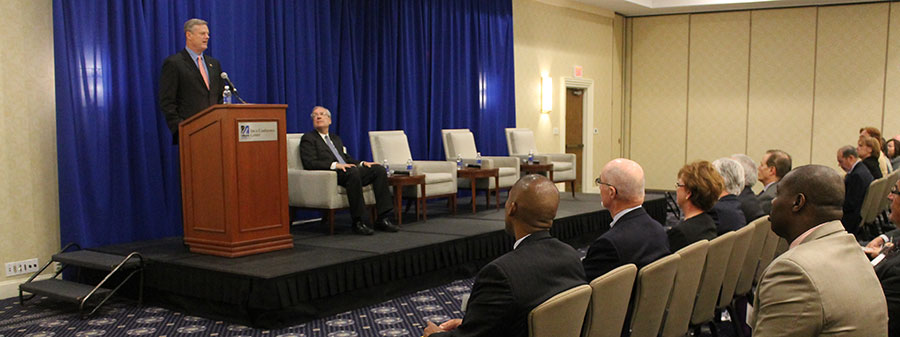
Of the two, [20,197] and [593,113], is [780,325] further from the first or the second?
[593,113]

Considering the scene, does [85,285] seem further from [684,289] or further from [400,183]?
[684,289]

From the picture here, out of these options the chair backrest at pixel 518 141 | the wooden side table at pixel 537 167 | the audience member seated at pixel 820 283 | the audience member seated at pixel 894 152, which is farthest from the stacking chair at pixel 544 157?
the audience member seated at pixel 820 283

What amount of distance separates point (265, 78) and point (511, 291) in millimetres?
5249

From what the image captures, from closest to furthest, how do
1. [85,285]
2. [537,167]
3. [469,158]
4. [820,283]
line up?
[820,283] → [85,285] → [469,158] → [537,167]

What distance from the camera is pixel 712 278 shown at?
3201 millimetres

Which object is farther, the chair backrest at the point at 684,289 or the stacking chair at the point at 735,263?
the stacking chair at the point at 735,263

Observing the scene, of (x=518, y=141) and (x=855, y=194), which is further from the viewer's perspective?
(x=518, y=141)

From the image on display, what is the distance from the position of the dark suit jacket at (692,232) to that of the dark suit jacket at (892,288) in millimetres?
909

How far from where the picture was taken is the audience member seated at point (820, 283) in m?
1.63

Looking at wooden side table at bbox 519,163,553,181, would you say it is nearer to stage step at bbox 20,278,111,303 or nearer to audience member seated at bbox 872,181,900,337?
stage step at bbox 20,278,111,303

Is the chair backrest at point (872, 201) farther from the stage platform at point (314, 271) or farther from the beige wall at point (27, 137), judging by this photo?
the beige wall at point (27, 137)

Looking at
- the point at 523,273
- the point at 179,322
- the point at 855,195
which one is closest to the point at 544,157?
the point at 855,195

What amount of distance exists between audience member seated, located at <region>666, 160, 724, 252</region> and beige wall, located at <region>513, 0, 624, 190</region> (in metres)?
7.04

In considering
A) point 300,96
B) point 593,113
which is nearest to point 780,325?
point 300,96
